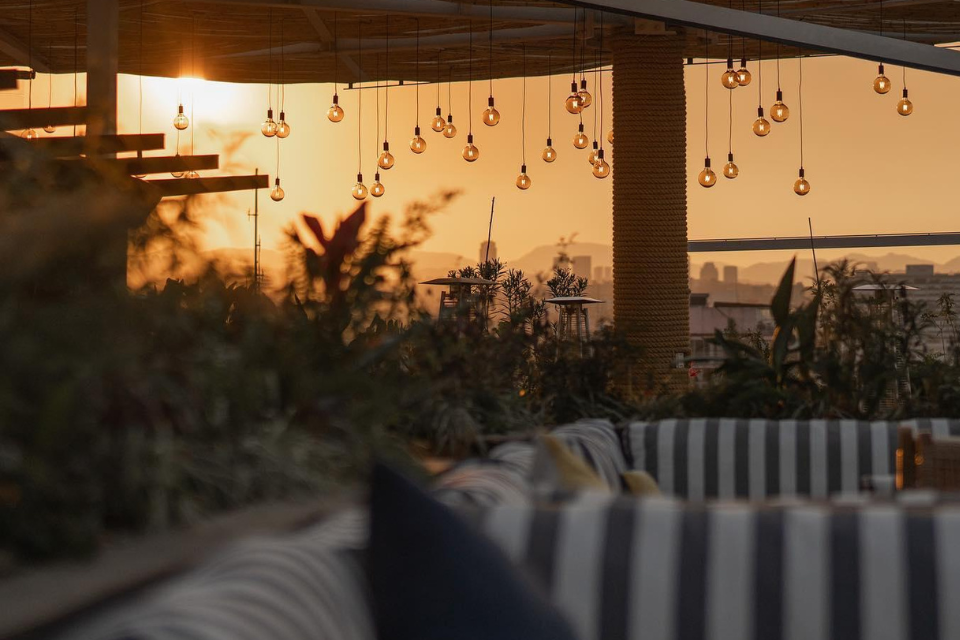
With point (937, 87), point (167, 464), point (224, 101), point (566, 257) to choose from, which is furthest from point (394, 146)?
point (167, 464)

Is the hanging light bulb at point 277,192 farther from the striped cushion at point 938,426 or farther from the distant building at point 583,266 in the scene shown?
the striped cushion at point 938,426

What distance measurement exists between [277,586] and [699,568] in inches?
26.4

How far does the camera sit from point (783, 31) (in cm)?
487

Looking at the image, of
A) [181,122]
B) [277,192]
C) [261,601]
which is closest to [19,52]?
[181,122]

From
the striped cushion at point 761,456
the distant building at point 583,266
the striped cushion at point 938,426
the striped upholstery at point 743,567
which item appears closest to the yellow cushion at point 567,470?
the striped upholstery at point 743,567

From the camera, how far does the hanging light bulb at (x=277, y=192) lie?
985 cm

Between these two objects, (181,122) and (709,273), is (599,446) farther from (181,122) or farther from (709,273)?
(709,273)

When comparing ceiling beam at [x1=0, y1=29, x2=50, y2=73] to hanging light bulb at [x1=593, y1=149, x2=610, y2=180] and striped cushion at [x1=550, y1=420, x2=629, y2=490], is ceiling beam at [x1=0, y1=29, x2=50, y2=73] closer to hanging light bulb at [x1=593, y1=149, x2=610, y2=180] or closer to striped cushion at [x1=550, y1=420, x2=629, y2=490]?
hanging light bulb at [x1=593, y1=149, x2=610, y2=180]

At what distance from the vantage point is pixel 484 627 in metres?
A: 1.08

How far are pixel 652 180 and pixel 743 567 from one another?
630 cm

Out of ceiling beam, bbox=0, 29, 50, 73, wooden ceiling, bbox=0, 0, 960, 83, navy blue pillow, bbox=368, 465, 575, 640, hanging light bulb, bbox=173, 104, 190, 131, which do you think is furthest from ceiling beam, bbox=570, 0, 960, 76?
ceiling beam, bbox=0, 29, 50, 73

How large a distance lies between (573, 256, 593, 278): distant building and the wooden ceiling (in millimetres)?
2111

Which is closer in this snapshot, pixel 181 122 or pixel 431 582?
pixel 431 582

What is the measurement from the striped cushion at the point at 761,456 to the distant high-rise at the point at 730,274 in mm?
8992
